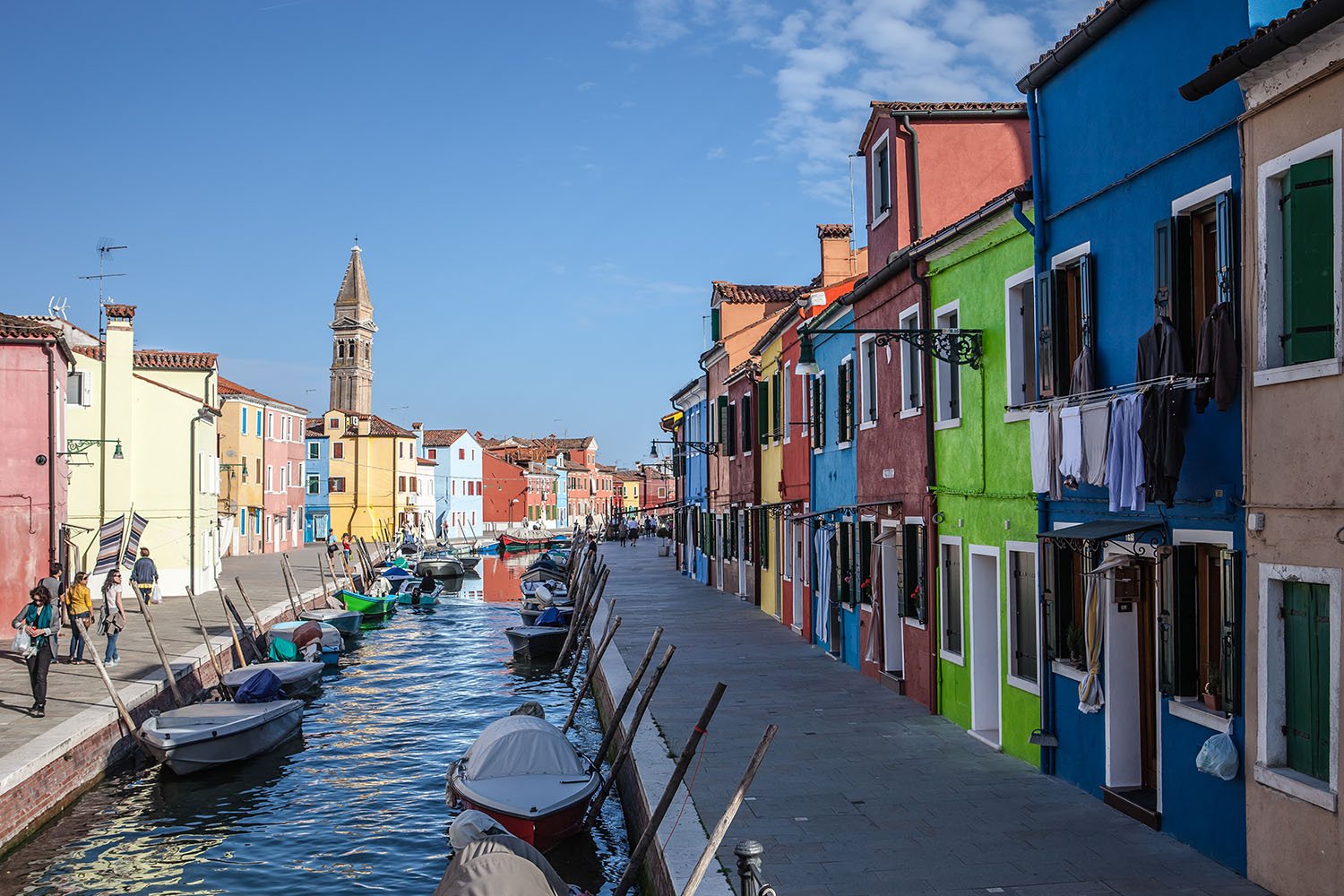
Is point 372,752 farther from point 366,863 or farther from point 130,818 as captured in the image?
point 366,863

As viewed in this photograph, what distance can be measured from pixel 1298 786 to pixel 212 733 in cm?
1384

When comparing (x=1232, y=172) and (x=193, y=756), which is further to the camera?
(x=193, y=756)

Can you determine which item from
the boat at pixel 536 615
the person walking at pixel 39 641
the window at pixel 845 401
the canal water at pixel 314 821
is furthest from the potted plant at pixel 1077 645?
the boat at pixel 536 615

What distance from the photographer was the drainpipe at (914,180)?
15.3 meters

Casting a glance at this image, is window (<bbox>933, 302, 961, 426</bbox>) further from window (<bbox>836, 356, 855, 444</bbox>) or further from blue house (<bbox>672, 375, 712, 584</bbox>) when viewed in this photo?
blue house (<bbox>672, 375, 712, 584</bbox>)

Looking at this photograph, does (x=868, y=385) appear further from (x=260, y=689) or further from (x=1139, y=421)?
(x=260, y=689)

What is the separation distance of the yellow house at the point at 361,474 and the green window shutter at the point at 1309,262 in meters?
68.7

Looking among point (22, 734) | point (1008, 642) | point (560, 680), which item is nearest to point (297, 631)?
point (560, 680)

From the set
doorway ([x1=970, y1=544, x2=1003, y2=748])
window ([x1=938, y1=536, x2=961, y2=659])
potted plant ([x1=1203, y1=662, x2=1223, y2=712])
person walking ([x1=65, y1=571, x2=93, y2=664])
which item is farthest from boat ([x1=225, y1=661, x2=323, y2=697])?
potted plant ([x1=1203, y1=662, x2=1223, y2=712])

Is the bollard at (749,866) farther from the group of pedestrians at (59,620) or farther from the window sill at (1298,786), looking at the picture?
the group of pedestrians at (59,620)

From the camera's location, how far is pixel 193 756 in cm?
1537

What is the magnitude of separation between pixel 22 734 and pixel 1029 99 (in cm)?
1419

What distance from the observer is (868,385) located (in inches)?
683

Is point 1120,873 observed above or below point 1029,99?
below
